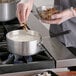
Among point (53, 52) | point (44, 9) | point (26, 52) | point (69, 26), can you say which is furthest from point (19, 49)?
point (69, 26)

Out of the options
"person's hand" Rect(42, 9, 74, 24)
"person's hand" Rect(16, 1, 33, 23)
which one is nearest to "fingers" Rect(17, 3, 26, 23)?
"person's hand" Rect(16, 1, 33, 23)

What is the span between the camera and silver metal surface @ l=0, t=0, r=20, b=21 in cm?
120

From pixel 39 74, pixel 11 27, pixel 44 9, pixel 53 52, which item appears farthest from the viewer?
pixel 11 27

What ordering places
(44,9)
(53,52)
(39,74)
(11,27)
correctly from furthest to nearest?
1. (11,27)
2. (44,9)
3. (53,52)
4. (39,74)

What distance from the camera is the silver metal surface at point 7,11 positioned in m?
1.20

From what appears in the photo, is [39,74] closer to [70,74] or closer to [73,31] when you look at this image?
[70,74]

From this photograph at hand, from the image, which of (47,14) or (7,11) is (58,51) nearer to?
(47,14)

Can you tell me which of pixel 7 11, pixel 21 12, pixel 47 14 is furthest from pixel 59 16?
pixel 7 11

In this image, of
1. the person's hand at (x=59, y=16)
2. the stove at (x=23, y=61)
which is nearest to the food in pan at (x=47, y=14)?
the person's hand at (x=59, y=16)

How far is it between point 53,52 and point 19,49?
0.52 feet

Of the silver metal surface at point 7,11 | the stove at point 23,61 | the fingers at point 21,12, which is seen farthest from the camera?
the silver metal surface at point 7,11

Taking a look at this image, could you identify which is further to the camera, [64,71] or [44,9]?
[44,9]

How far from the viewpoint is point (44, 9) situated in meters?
1.08

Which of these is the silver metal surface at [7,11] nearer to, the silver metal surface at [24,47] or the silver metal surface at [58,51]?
the silver metal surface at [58,51]
